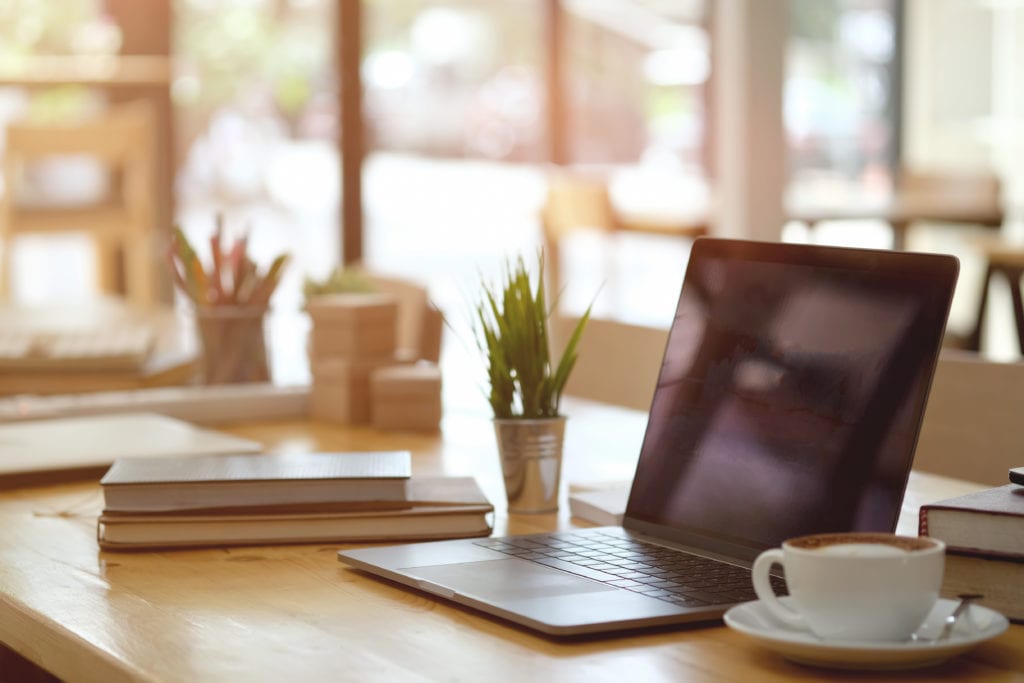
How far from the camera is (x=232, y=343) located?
2051 millimetres

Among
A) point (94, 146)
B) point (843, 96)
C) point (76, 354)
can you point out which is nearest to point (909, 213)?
point (843, 96)

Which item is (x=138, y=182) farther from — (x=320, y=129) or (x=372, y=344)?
(x=372, y=344)

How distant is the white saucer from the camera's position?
821 millimetres

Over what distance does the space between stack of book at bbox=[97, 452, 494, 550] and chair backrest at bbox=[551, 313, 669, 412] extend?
88 centimetres

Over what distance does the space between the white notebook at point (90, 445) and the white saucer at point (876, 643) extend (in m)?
0.80

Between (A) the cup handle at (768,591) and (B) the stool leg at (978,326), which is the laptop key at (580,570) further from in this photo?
(B) the stool leg at (978,326)

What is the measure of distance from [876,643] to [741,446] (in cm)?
31

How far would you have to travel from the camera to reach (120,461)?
1.33 meters

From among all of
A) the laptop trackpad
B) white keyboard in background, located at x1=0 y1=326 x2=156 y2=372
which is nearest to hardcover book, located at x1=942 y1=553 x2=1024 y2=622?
the laptop trackpad

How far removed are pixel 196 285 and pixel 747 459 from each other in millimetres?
1075

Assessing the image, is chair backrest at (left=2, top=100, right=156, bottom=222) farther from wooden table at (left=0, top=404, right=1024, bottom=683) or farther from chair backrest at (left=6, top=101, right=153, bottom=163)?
wooden table at (left=0, top=404, right=1024, bottom=683)

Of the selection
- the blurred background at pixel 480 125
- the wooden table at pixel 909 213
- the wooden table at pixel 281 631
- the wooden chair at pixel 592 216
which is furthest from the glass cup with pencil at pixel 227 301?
the wooden table at pixel 909 213

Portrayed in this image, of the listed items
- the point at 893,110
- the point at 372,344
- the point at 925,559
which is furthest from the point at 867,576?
the point at 893,110

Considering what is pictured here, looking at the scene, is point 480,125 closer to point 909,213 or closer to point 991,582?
point 909,213
